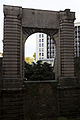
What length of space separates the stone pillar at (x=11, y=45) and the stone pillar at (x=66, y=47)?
541cm

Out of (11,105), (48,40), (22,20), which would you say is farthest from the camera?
(48,40)

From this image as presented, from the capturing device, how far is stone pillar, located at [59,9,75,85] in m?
15.7

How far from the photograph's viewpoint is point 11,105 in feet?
46.5

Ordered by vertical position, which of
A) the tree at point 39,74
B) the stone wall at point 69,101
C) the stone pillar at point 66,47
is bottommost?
the stone wall at point 69,101

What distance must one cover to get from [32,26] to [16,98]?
8.84 metres

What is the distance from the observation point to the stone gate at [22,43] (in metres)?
14.3

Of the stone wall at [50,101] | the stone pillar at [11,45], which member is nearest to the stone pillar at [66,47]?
the stone wall at [50,101]

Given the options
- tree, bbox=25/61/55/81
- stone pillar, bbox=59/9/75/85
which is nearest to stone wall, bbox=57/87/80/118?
stone pillar, bbox=59/9/75/85

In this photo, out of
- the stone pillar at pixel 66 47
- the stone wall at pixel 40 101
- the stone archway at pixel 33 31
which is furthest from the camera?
the stone pillar at pixel 66 47

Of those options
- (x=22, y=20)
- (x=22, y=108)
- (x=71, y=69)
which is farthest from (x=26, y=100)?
(x=22, y=20)

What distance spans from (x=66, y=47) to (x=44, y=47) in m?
64.1

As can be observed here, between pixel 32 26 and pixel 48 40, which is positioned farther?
pixel 48 40

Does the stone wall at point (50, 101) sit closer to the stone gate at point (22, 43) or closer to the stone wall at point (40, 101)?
the stone wall at point (40, 101)

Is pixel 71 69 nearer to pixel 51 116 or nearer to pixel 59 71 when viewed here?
pixel 59 71
